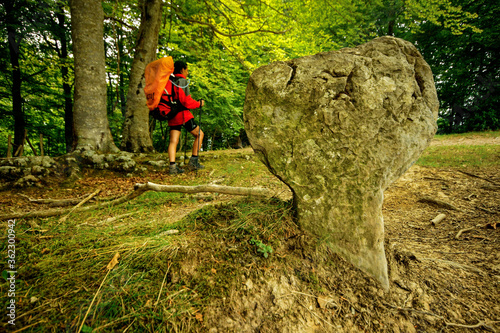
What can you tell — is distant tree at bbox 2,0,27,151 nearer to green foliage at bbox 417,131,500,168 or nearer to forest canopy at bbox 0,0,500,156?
forest canopy at bbox 0,0,500,156

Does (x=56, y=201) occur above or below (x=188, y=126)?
below

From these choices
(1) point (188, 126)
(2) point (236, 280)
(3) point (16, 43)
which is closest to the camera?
(2) point (236, 280)

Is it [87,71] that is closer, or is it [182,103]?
[182,103]

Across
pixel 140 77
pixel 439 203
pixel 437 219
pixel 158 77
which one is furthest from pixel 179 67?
pixel 439 203

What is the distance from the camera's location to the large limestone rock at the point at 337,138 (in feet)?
6.22

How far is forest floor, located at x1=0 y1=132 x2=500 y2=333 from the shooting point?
1151mm

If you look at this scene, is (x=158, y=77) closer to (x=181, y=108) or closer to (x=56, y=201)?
(x=181, y=108)

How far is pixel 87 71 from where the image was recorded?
4.86 meters

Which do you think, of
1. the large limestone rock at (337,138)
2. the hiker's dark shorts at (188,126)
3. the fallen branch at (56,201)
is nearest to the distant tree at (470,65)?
the hiker's dark shorts at (188,126)

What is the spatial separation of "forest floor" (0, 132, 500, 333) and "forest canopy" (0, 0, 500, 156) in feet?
16.9

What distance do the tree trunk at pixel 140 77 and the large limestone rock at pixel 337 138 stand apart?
5.36 meters

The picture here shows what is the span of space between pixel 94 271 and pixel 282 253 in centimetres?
135

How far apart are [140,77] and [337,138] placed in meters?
6.31

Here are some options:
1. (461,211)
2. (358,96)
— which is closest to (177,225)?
(358,96)
